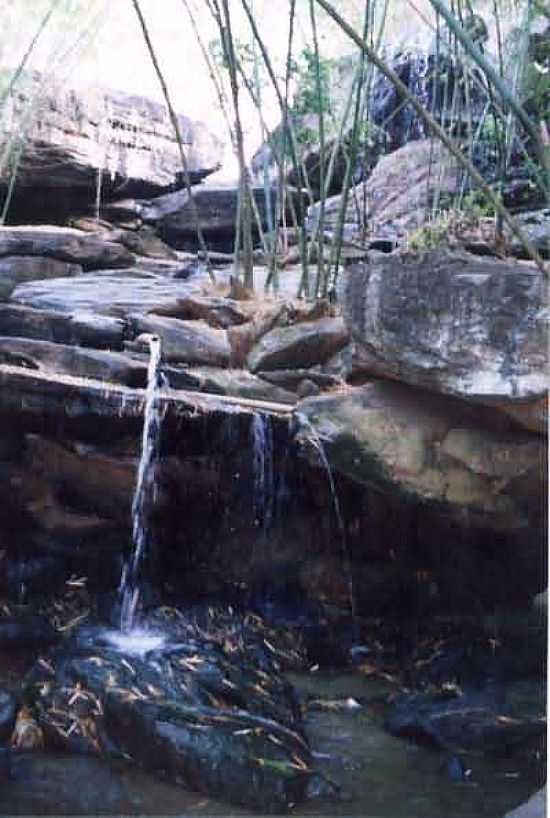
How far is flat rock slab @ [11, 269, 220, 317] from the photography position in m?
4.81

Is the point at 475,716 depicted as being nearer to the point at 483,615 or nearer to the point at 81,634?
the point at 483,615

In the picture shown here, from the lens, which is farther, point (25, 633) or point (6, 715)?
point (25, 633)

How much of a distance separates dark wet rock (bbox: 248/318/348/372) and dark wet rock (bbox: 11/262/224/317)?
73 centimetres

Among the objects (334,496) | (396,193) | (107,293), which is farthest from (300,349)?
(396,193)

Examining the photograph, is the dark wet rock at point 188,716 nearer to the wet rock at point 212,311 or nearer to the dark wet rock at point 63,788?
the dark wet rock at point 63,788

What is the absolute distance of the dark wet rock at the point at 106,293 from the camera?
4.82 metres

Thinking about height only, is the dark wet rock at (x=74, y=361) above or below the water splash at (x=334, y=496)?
above

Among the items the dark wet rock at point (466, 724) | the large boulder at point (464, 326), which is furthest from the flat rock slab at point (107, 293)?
the dark wet rock at point (466, 724)

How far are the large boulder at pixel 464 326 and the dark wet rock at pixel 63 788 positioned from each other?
1387 millimetres

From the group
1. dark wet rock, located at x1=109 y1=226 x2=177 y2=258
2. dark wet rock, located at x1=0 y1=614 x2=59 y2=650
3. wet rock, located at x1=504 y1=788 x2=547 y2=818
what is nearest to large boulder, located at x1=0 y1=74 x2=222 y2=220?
dark wet rock, located at x1=109 y1=226 x2=177 y2=258

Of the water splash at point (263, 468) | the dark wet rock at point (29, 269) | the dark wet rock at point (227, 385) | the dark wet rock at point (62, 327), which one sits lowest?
the water splash at point (263, 468)

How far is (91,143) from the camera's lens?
796 cm

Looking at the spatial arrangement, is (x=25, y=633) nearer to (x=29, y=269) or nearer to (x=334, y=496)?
(x=334, y=496)

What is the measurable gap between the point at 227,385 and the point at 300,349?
0.38 metres
